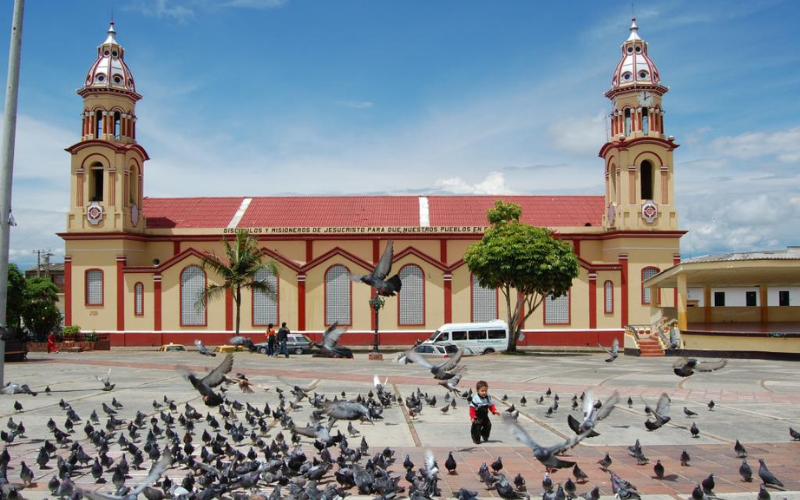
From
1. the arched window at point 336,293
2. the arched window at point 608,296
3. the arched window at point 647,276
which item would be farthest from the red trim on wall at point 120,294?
the arched window at point 647,276

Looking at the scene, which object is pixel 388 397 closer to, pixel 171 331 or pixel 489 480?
pixel 489 480

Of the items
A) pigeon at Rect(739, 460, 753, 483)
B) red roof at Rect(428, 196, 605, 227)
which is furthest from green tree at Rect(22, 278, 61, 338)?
pigeon at Rect(739, 460, 753, 483)

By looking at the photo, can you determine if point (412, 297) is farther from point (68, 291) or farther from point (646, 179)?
point (68, 291)

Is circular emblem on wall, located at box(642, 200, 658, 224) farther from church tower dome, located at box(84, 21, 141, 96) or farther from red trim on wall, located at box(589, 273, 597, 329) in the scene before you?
church tower dome, located at box(84, 21, 141, 96)

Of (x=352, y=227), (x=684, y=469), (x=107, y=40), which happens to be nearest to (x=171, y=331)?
(x=352, y=227)

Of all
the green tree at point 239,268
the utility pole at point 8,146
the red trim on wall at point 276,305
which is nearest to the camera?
the utility pole at point 8,146

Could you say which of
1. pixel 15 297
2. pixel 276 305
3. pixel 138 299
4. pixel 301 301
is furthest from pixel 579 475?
pixel 15 297

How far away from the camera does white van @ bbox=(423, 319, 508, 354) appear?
4044 cm

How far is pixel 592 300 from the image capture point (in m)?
46.9

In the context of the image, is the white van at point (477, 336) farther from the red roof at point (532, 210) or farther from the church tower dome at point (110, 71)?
the church tower dome at point (110, 71)

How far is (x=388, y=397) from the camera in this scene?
16.1 metres

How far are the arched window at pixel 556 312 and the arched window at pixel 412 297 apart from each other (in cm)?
770

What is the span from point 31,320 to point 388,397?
5461cm

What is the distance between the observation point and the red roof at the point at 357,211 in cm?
5075
